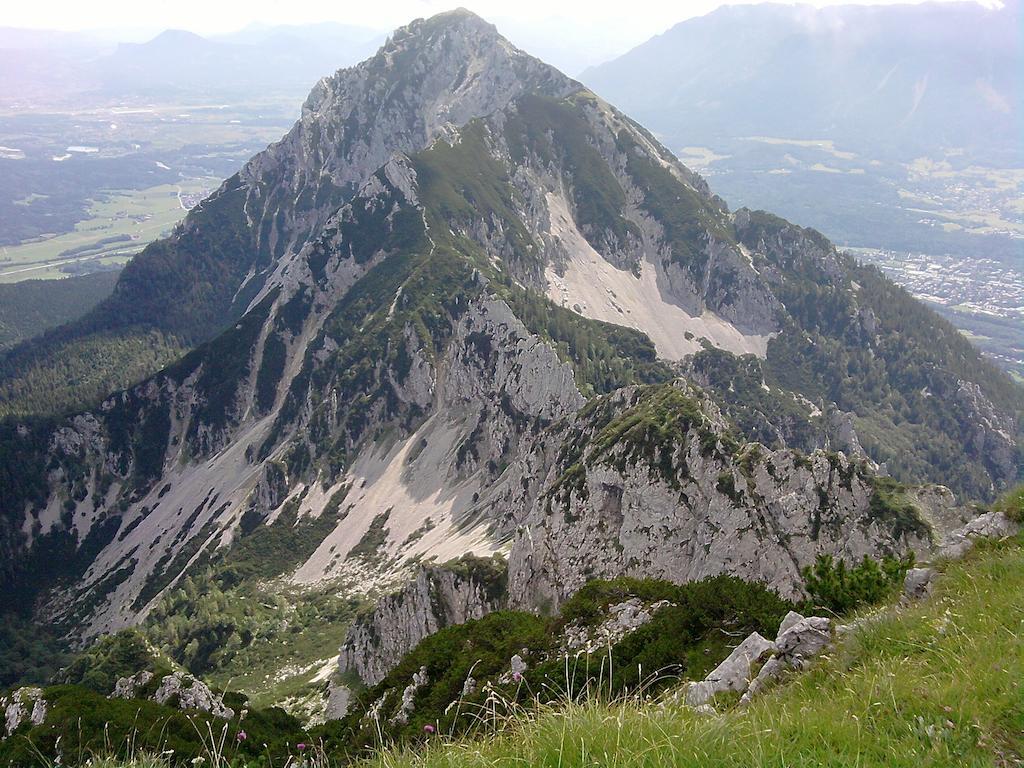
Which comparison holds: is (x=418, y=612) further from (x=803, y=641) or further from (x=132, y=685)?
(x=803, y=641)

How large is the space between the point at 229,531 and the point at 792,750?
544 feet

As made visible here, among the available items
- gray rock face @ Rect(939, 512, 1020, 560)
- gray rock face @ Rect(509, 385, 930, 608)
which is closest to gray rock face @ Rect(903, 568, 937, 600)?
gray rock face @ Rect(939, 512, 1020, 560)

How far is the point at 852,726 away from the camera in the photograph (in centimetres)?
815

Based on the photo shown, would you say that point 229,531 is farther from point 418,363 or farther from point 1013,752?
point 1013,752

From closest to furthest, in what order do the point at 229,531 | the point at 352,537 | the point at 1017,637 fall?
the point at 1017,637 → the point at 352,537 → the point at 229,531

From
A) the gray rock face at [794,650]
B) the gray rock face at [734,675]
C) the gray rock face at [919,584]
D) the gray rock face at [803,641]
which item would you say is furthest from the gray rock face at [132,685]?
the gray rock face at [919,584]

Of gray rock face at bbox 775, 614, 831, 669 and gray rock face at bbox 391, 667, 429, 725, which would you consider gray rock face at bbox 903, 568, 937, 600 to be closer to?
gray rock face at bbox 775, 614, 831, 669

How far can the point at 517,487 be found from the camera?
111000 mm

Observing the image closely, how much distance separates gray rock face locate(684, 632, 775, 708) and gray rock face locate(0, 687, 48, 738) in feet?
152

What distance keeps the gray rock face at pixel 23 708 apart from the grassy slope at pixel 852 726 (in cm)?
4855

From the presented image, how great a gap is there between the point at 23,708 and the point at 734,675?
2050 inches

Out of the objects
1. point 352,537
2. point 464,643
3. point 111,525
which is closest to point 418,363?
point 352,537

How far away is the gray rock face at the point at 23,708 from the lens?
43.0 m

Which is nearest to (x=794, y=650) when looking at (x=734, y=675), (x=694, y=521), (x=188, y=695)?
(x=734, y=675)
